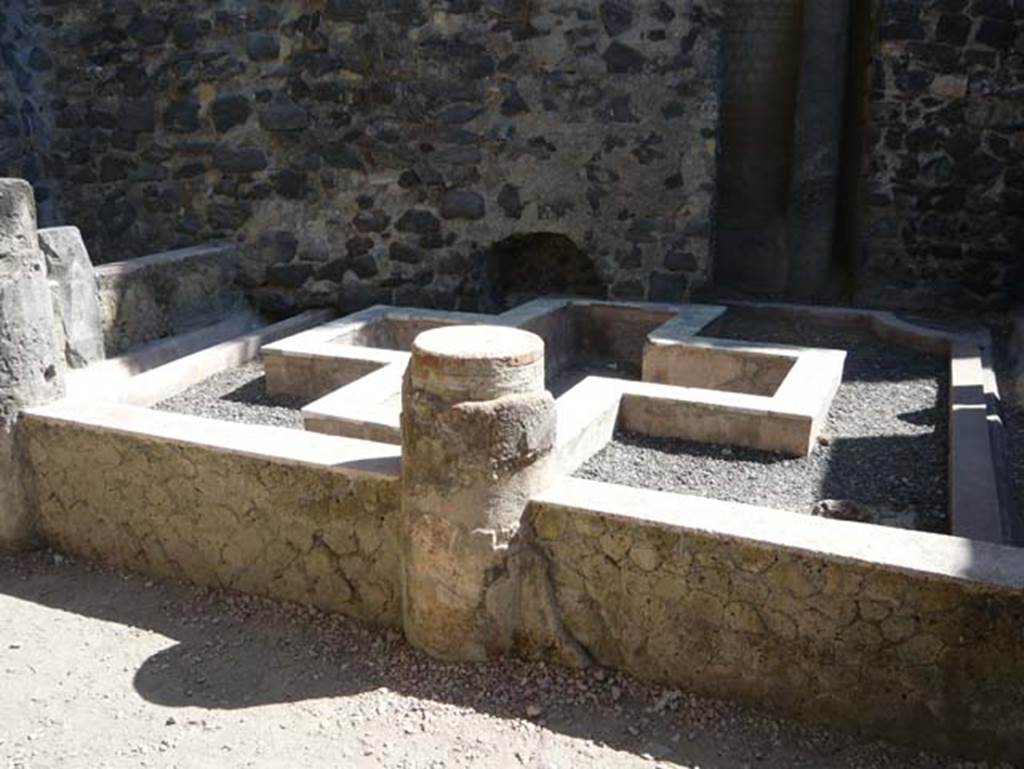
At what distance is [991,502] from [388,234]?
171 inches

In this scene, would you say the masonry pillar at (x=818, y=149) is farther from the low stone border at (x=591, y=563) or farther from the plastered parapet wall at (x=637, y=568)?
the plastered parapet wall at (x=637, y=568)

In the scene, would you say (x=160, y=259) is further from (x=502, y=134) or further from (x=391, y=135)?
(x=502, y=134)

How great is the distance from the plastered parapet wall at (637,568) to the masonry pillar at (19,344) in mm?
93

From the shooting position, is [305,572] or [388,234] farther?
[388,234]

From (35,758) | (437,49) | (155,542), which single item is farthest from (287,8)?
(35,758)

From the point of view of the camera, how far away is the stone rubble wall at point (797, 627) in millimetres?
2766

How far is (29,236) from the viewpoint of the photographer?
409 centimetres

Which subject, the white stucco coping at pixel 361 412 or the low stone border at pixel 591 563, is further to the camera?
the white stucco coping at pixel 361 412

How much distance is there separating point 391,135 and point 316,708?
14.4ft

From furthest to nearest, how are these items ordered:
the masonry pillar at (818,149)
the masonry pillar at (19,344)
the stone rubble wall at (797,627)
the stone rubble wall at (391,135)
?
the masonry pillar at (818,149), the stone rubble wall at (391,135), the masonry pillar at (19,344), the stone rubble wall at (797,627)

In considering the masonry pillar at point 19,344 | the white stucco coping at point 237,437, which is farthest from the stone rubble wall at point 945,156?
the masonry pillar at point 19,344

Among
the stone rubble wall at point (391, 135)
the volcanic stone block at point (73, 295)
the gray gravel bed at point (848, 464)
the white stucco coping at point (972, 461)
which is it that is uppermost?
the stone rubble wall at point (391, 135)

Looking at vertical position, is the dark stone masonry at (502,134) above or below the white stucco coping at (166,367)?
above

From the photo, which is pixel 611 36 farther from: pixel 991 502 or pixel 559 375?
pixel 991 502
